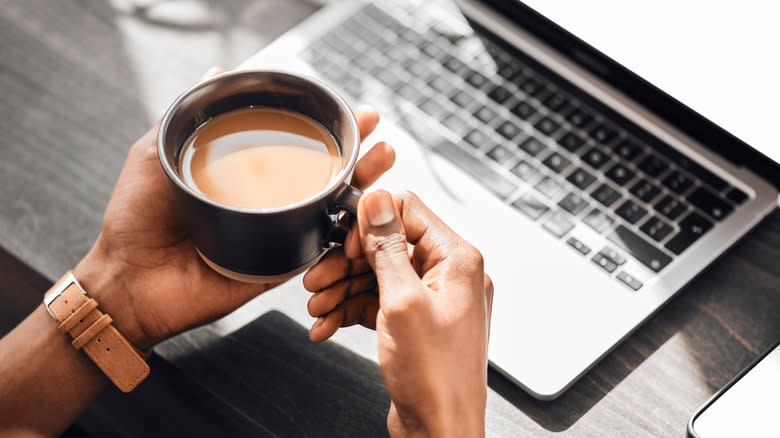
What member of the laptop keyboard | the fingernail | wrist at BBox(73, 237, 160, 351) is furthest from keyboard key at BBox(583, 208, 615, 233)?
wrist at BBox(73, 237, 160, 351)

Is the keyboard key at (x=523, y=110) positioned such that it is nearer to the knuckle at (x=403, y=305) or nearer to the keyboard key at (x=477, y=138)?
the keyboard key at (x=477, y=138)

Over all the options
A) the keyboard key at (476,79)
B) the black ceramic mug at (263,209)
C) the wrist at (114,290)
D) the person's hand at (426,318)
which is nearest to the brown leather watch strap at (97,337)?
the wrist at (114,290)

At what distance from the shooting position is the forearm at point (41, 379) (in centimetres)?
66

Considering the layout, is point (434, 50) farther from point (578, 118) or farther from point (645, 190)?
point (645, 190)

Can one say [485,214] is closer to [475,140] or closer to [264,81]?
[475,140]

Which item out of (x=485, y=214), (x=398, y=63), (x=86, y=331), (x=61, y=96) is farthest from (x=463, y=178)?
(x=61, y=96)

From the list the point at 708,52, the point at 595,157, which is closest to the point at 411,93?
the point at 595,157

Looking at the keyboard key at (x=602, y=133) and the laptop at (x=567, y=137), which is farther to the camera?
the keyboard key at (x=602, y=133)

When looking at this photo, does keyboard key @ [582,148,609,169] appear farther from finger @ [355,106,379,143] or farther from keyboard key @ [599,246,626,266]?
finger @ [355,106,379,143]

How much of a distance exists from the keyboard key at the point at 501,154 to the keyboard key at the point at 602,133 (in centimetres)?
11

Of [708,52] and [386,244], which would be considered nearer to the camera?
[386,244]

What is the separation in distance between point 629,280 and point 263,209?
42cm

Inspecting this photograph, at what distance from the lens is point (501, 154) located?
0.80 metres

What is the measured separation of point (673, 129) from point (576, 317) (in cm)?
29
